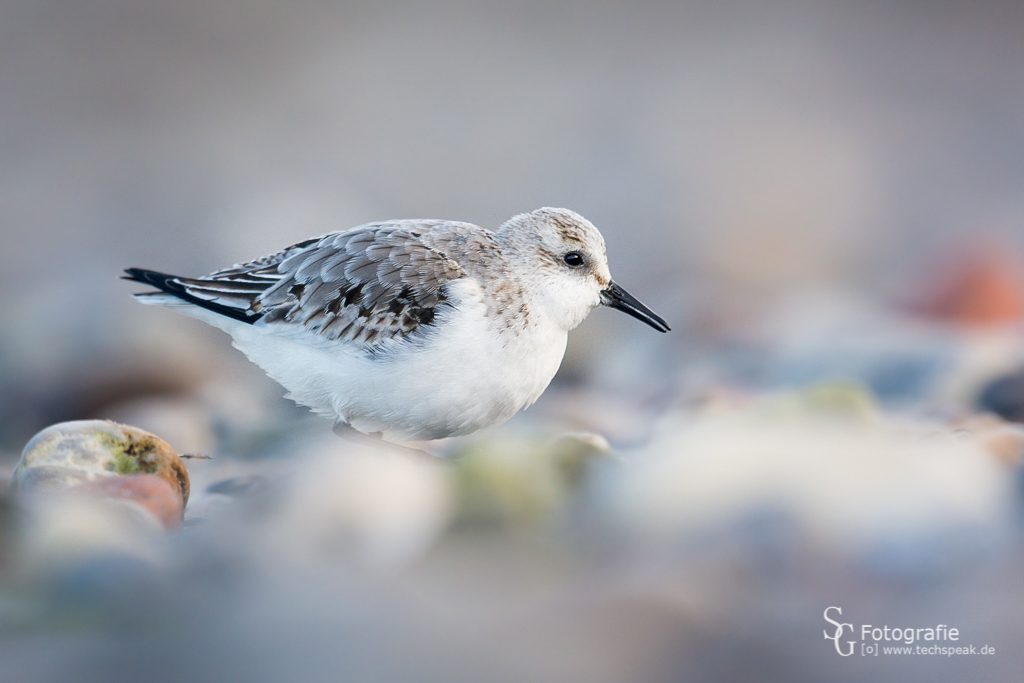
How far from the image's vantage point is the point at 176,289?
2898mm

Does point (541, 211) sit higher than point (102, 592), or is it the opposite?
point (541, 211)

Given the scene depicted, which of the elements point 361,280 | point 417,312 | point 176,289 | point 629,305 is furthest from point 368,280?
point 629,305

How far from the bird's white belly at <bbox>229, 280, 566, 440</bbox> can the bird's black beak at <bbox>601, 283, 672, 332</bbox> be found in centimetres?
19

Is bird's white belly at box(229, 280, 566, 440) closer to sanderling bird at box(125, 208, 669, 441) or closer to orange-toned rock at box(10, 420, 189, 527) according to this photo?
sanderling bird at box(125, 208, 669, 441)

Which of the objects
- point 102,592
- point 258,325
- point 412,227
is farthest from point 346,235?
point 102,592

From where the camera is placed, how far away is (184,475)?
272cm

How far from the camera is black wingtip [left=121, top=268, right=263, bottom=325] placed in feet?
9.42

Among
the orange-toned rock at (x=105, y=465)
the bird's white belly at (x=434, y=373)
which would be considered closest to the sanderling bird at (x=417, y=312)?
the bird's white belly at (x=434, y=373)

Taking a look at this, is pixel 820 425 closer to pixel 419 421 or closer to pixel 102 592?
pixel 419 421

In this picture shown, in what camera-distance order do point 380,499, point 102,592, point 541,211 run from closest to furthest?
point 102,592
point 380,499
point 541,211

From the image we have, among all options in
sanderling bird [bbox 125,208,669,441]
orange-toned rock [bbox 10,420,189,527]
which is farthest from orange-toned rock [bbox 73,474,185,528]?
sanderling bird [bbox 125,208,669,441]

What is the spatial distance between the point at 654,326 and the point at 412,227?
2.69ft

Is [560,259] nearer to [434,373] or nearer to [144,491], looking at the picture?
[434,373]

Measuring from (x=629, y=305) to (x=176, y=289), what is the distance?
140cm
